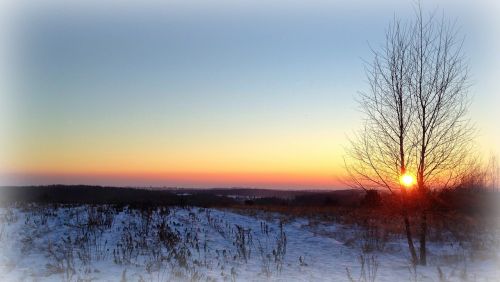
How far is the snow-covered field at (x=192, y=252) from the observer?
338 inches

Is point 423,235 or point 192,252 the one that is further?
A: point 423,235

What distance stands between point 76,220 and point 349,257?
7337 mm

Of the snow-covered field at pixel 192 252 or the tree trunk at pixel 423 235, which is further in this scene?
the tree trunk at pixel 423 235

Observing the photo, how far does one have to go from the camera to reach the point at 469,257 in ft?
38.1

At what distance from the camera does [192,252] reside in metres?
10.2

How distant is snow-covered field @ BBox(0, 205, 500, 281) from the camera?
8.59 m

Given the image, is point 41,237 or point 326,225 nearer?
point 41,237

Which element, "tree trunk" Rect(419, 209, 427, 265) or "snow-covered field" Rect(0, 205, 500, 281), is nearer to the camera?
"snow-covered field" Rect(0, 205, 500, 281)

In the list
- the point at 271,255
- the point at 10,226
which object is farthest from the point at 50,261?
the point at 271,255

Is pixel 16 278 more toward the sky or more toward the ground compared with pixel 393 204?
more toward the ground

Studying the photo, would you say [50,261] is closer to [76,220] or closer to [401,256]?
[76,220]

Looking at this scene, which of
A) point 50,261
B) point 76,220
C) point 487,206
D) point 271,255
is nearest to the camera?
point 50,261

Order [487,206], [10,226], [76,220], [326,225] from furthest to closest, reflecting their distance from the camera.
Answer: [487,206]
[326,225]
[76,220]
[10,226]

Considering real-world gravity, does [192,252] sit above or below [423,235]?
below
